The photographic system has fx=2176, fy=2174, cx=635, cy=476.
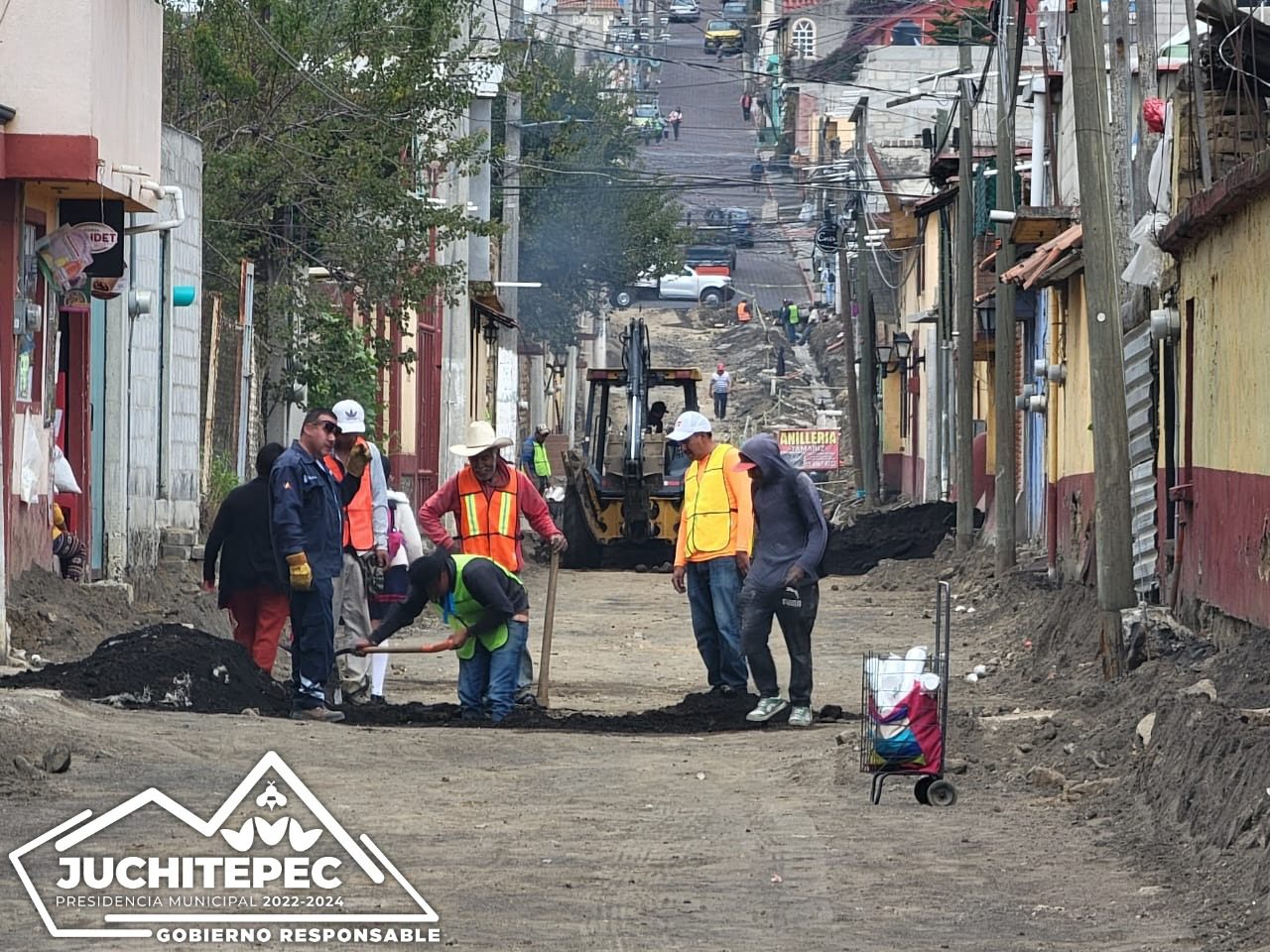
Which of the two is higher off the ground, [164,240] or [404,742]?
[164,240]

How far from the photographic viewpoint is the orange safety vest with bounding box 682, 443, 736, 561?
14109mm

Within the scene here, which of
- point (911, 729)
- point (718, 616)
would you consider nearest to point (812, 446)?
point (718, 616)

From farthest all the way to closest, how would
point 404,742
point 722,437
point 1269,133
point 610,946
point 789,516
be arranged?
point 722,437, point 1269,133, point 789,516, point 404,742, point 610,946

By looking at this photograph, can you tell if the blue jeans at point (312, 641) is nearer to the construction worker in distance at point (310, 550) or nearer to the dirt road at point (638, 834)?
the construction worker in distance at point (310, 550)

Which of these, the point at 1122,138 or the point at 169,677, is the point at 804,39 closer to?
the point at 1122,138

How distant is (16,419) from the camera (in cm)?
1549

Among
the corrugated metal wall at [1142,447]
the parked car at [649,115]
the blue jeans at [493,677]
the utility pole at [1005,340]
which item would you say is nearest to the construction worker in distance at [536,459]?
the utility pole at [1005,340]

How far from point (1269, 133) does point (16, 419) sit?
8.99 m

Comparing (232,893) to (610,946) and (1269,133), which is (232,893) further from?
(1269,133)

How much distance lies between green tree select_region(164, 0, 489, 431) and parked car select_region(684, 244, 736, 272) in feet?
165

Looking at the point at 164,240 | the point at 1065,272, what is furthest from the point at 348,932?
the point at 1065,272

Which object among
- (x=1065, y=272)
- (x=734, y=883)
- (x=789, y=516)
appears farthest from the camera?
(x=1065, y=272)

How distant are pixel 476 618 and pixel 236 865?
4647 millimetres

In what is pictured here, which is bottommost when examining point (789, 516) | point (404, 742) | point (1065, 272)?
point (404, 742)
